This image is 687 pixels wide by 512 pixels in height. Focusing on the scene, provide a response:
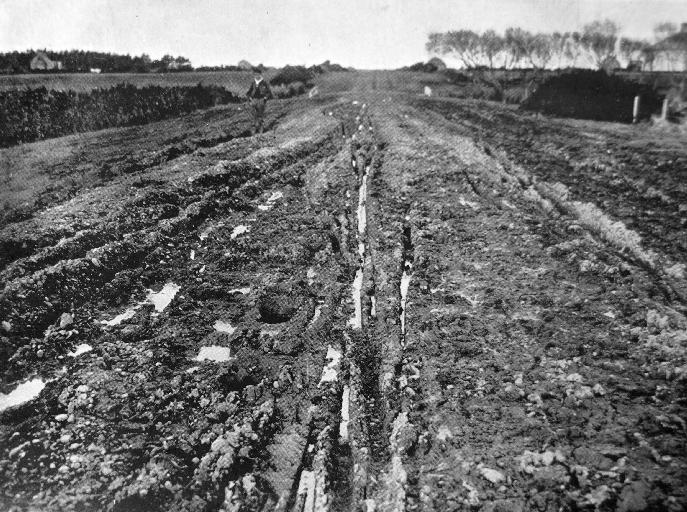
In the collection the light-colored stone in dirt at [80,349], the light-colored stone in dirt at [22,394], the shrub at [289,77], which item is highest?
the shrub at [289,77]

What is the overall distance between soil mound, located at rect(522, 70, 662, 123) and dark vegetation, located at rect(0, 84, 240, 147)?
14.8 metres

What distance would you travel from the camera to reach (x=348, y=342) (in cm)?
378

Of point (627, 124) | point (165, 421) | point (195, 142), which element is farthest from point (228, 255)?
point (627, 124)

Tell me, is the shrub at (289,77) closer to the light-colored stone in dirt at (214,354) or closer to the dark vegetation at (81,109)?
the dark vegetation at (81,109)

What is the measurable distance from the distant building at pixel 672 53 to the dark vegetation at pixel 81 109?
20.3m

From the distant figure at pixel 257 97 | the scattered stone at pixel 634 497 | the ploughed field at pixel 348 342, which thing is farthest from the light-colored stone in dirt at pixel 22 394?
the distant figure at pixel 257 97

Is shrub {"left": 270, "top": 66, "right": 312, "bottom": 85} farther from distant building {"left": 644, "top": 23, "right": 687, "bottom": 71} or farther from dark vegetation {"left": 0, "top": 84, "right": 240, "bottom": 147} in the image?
distant building {"left": 644, "top": 23, "right": 687, "bottom": 71}

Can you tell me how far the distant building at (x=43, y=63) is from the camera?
16217mm

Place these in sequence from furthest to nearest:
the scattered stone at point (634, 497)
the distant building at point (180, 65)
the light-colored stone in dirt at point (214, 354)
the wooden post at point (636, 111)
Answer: the distant building at point (180, 65) < the wooden post at point (636, 111) < the light-colored stone in dirt at point (214, 354) < the scattered stone at point (634, 497)

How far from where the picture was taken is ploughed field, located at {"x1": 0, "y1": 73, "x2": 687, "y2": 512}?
2.51 m

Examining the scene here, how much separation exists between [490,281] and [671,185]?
4.38 meters

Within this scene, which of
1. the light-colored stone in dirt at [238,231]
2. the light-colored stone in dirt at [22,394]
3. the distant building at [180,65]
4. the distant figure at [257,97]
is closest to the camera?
the light-colored stone in dirt at [22,394]

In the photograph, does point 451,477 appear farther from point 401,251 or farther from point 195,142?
point 195,142

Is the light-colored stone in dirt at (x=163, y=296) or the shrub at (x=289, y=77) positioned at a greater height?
the shrub at (x=289, y=77)
